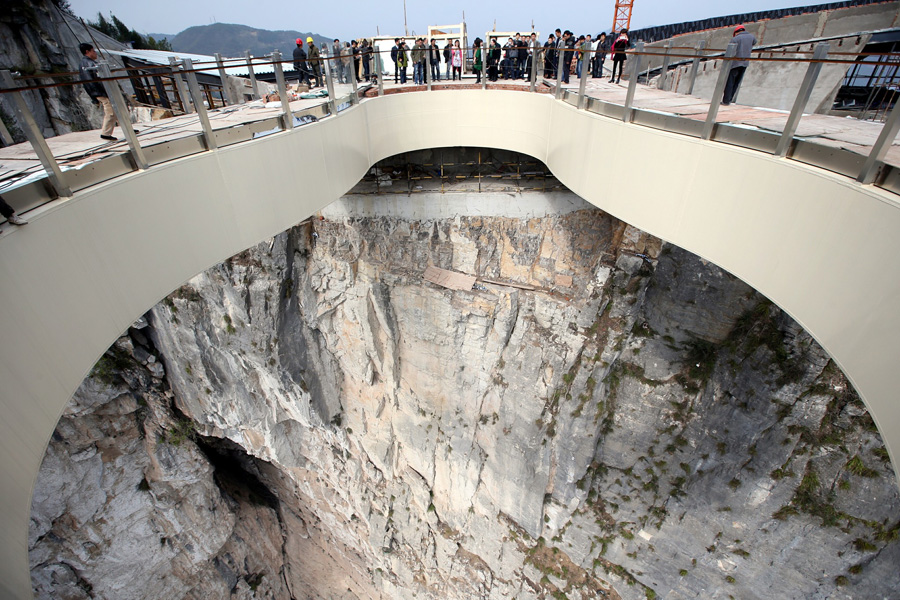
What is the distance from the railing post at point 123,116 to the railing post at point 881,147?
575 cm

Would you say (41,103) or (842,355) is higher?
(41,103)

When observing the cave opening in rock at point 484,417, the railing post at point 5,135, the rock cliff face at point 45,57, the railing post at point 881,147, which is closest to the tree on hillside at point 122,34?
the rock cliff face at point 45,57

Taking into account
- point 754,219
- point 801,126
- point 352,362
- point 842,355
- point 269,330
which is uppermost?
point 801,126

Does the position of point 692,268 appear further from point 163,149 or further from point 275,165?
point 163,149

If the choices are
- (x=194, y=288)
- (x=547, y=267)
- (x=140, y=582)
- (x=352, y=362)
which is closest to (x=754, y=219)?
(x=547, y=267)

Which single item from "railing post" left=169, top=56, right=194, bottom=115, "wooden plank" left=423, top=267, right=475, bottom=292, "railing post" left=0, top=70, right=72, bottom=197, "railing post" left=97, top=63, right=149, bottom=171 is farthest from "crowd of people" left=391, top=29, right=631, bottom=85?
"railing post" left=0, top=70, right=72, bottom=197

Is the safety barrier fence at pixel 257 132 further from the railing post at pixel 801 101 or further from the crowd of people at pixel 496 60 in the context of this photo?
the crowd of people at pixel 496 60

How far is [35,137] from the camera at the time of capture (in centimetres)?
283

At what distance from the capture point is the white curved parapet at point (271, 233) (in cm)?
280

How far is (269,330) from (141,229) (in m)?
10.1

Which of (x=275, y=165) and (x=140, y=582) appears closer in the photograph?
(x=275, y=165)

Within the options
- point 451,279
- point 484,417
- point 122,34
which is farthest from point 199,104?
point 122,34

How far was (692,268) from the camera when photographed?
33.1 feet

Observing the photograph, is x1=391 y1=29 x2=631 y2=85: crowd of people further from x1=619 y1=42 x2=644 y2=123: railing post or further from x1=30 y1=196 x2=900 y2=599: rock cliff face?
x1=619 y1=42 x2=644 y2=123: railing post
